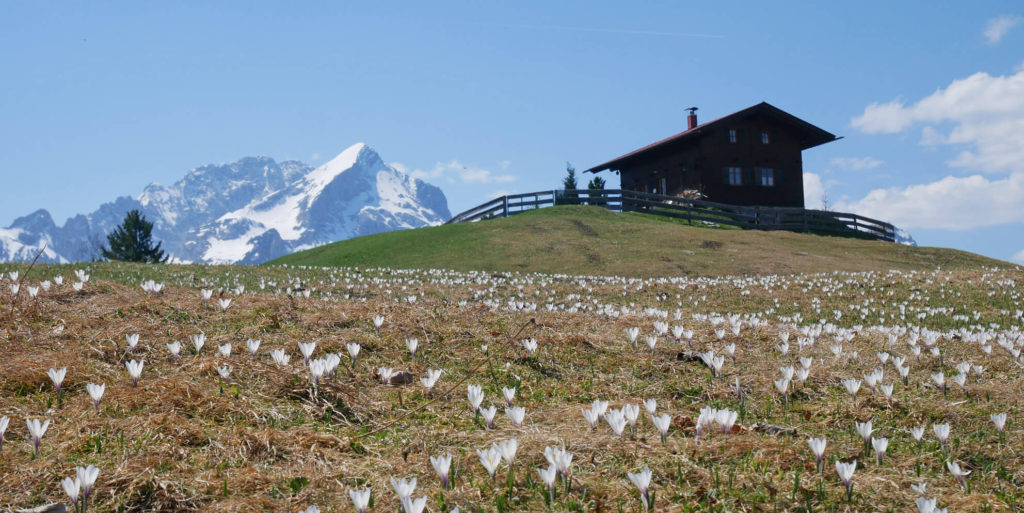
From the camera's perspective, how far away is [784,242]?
34.4 meters

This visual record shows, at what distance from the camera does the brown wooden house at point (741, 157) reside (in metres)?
49.8

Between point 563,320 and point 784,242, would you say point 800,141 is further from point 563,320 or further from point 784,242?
point 563,320

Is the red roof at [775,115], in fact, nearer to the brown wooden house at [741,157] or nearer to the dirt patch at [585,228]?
the brown wooden house at [741,157]

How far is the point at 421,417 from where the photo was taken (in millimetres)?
4254

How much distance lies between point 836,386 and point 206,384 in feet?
16.3

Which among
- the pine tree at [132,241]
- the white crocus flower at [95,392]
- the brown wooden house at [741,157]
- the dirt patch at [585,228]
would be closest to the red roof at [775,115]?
the brown wooden house at [741,157]

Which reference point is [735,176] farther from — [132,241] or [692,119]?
[132,241]

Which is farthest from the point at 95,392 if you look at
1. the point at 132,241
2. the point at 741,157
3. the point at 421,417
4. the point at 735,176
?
the point at 132,241

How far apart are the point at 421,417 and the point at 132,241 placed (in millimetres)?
76485

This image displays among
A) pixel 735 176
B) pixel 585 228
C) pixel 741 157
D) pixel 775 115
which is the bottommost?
pixel 585 228

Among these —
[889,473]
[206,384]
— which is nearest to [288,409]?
[206,384]

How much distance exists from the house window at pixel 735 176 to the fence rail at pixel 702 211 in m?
5.71

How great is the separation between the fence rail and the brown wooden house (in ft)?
13.6

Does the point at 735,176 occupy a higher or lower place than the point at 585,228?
higher
